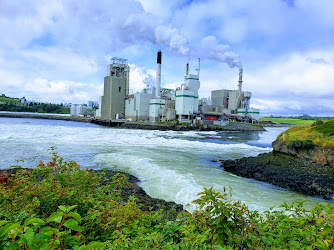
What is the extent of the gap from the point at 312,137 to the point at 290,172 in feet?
10.5

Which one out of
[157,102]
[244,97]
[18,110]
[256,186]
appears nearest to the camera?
[256,186]

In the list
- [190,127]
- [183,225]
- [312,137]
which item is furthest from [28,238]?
[190,127]

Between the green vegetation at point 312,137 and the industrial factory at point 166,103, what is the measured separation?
40588 millimetres

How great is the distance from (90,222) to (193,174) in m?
9.27

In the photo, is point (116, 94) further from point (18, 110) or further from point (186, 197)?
point (18, 110)

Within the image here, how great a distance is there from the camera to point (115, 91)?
62.7 meters

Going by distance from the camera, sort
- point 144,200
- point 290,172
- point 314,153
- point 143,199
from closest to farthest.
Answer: point 144,200 → point 143,199 → point 290,172 → point 314,153

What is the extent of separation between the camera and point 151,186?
9.73m

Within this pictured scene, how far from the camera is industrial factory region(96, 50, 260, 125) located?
56250 mm

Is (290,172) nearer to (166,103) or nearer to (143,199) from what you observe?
(143,199)

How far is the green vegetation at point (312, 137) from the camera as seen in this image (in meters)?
12.3

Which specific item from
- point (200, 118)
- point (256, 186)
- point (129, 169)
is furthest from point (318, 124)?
point (200, 118)

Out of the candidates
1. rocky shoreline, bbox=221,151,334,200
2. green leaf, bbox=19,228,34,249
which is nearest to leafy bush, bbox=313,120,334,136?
rocky shoreline, bbox=221,151,334,200

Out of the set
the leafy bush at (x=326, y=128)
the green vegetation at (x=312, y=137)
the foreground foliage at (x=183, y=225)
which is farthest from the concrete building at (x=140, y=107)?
the foreground foliage at (x=183, y=225)
